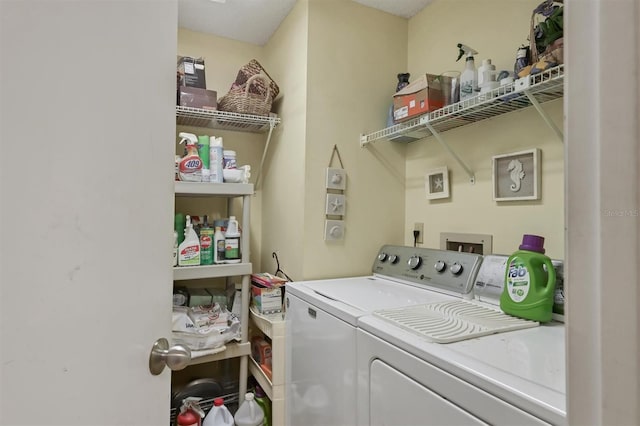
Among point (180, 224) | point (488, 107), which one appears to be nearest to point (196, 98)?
point (180, 224)

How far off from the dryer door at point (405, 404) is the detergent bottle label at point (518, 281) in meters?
0.48

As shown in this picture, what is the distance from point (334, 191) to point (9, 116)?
163cm

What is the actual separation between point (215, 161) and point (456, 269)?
1.33 m

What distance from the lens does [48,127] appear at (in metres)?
0.42

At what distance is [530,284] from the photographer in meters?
1.08

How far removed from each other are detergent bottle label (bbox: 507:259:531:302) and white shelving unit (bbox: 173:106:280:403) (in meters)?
1.28

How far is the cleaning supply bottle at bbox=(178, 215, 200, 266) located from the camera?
1.80 metres

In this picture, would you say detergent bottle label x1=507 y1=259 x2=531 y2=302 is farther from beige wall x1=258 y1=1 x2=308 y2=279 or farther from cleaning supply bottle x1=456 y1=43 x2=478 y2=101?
beige wall x1=258 y1=1 x2=308 y2=279

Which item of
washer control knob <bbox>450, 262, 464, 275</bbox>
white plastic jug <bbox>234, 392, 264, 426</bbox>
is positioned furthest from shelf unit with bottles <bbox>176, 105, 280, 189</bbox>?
white plastic jug <bbox>234, 392, 264, 426</bbox>

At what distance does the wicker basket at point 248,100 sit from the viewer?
200cm

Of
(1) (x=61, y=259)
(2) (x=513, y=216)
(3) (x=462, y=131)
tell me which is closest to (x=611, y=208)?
(1) (x=61, y=259)

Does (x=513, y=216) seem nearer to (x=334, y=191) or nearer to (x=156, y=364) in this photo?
(x=334, y=191)

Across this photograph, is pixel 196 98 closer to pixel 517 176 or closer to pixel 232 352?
pixel 232 352

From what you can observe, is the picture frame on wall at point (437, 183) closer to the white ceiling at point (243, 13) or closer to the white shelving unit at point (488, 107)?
the white shelving unit at point (488, 107)
